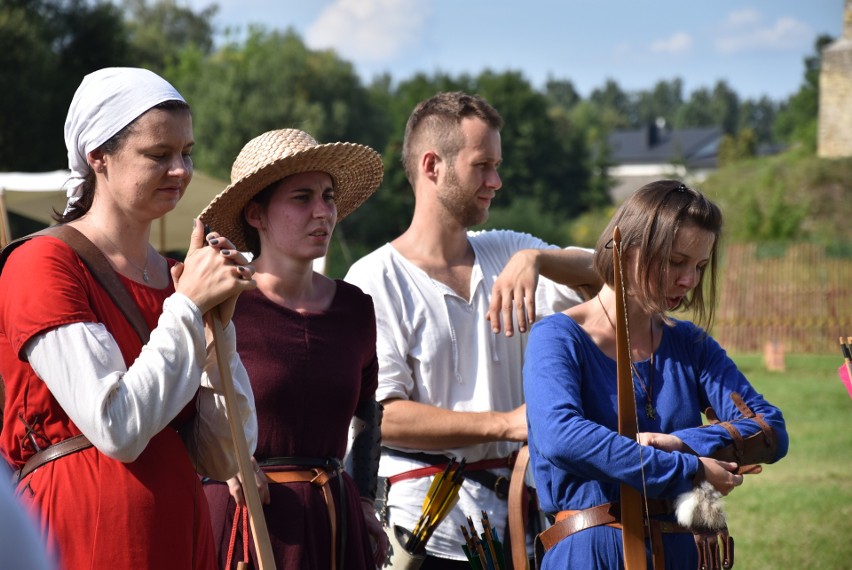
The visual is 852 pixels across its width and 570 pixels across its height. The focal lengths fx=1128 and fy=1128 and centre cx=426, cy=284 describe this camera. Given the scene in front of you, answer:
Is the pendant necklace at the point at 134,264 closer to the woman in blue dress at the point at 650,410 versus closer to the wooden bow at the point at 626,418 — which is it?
the woman in blue dress at the point at 650,410

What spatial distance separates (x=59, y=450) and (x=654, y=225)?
5.22 ft

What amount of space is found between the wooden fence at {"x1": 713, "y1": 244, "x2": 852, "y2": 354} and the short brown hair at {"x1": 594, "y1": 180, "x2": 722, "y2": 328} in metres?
20.9

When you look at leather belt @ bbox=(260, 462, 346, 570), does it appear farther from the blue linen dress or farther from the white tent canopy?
the white tent canopy

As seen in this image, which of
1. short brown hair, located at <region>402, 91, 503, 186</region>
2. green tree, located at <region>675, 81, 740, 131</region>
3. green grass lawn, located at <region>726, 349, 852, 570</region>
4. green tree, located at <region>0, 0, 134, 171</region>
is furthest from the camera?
green tree, located at <region>675, 81, 740, 131</region>

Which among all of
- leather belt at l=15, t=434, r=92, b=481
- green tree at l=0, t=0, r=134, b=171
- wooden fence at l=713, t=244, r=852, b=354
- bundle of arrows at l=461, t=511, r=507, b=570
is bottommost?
wooden fence at l=713, t=244, r=852, b=354

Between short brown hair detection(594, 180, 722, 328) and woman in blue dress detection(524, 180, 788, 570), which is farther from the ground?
short brown hair detection(594, 180, 722, 328)

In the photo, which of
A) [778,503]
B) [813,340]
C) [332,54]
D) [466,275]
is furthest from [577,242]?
[466,275]

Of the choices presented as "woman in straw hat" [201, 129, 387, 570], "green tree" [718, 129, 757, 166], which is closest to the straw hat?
"woman in straw hat" [201, 129, 387, 570]

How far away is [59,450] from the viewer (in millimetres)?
2314

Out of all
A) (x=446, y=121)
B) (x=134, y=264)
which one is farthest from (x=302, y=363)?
(x=446, y=121)

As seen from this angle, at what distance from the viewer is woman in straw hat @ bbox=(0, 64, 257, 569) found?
221 cm

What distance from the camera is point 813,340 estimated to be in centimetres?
2322

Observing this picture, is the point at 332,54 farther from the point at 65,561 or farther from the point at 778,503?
the point at 65,561

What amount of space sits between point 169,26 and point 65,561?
7394 cm
